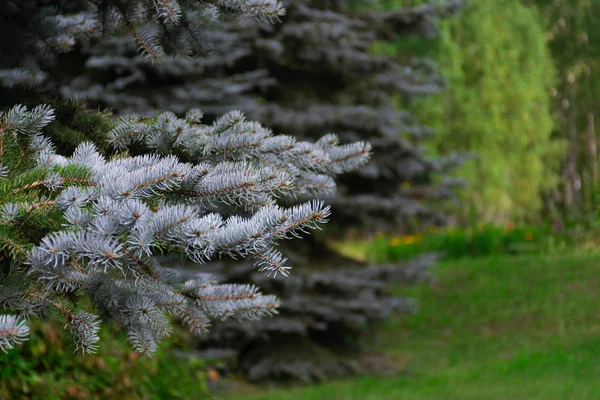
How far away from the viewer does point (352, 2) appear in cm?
895

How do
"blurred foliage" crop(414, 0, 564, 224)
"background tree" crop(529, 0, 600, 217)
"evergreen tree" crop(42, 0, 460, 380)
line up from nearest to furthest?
1. "evergreen tree" crop(42, 0, 460, 380)
2. "background tree" crop(529, 0, 600, 217)
3. "blurred foliage" crop(414, 0, 564, 224)

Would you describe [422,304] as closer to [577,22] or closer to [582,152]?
[577,22]

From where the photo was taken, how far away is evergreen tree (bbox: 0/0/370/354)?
1476 millimetres

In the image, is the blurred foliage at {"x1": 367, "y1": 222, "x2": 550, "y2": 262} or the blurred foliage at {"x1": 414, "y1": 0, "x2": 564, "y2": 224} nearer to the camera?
the blurred foliage at {"x1": 367, "y1": 222, "x2": 550, "y2": 262}

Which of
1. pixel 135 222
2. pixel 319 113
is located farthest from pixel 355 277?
pixel 135 222

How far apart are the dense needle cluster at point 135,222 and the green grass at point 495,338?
3.54 metres

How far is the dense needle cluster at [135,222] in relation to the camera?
147 cm

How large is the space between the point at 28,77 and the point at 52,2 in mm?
451

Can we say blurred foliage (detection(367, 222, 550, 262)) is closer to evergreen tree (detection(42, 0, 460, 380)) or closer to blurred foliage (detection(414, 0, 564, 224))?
blurred foliage (detection(414, 0, 564, 224))

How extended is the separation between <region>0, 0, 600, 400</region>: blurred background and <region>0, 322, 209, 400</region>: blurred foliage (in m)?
0.01

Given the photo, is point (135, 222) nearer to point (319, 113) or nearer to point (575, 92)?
point (319, 113)

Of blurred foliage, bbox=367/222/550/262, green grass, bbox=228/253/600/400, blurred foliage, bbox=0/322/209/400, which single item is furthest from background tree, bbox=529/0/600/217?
blurred foliage, bbox=0/322/209/400

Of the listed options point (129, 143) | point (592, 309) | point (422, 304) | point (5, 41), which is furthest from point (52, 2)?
point (422, 304)

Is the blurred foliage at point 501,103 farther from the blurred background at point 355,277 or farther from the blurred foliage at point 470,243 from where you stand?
the blurred background at point 355,277
